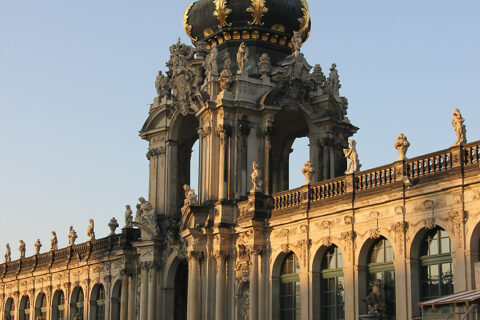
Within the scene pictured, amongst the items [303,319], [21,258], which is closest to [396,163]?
[303,319]

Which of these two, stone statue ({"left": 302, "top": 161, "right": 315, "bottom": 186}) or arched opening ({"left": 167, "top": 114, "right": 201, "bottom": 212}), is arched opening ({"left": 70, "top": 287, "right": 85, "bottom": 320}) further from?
stone statue ({"left": 302, "top": 161, "right": 315, "bottom": 186})

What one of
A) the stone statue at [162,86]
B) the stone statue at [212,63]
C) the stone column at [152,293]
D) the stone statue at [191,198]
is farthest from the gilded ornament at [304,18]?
the stone column at [152,293]

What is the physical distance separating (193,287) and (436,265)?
13534 millimetres

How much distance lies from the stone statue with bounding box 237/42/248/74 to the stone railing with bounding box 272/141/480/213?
6.79 meters

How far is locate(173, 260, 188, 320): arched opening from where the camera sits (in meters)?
49.2

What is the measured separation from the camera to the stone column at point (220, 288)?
42625 mm

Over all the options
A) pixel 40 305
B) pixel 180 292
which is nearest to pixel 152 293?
pixel 180 292

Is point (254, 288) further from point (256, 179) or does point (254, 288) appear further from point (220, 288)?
point (256, 179)

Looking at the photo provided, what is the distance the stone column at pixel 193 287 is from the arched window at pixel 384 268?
9.77m

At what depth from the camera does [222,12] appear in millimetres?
47844

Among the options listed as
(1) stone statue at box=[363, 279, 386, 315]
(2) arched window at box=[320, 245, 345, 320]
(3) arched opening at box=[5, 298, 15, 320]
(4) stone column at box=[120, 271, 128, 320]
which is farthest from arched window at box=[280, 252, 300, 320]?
(3) arched opening at box=[5, 298, 15, 320]

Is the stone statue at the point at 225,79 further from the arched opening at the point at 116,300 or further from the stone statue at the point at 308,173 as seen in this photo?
the arched opening at the point at 116,300

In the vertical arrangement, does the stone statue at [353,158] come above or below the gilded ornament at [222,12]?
below

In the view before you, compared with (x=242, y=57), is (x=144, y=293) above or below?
below
